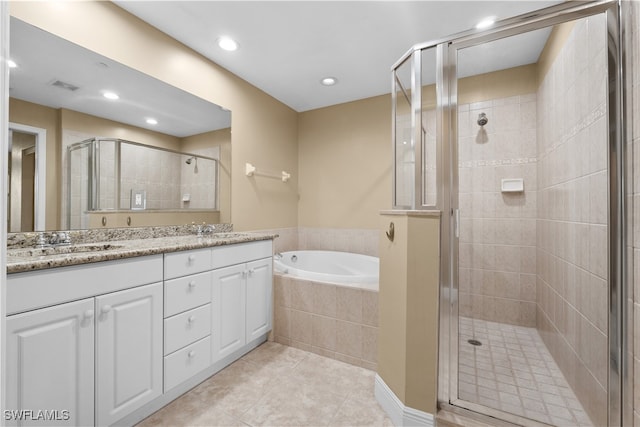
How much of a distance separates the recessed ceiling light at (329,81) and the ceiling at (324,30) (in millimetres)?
82

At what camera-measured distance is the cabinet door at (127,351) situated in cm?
120

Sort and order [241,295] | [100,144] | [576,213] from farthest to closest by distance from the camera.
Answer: [241,295]
[100,144]
[576,213]

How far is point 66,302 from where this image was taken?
1097 millimetres

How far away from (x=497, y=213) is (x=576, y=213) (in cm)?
30

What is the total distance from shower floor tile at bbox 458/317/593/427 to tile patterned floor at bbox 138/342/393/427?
497 mm

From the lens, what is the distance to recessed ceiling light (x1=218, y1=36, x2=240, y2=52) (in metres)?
2.01

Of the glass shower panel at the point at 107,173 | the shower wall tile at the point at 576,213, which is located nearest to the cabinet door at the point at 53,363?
the glass shower panel at the point at 107,173

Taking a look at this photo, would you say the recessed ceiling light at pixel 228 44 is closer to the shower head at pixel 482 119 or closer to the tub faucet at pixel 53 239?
the tub faucet at pixel 53 239

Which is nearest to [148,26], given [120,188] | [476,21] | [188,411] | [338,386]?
[120,188]

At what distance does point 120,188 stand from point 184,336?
1.08 m

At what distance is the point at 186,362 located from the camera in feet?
5.13

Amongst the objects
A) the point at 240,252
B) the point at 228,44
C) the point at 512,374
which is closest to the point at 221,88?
the point at 228,44

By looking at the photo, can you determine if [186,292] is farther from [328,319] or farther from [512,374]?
[512,374]

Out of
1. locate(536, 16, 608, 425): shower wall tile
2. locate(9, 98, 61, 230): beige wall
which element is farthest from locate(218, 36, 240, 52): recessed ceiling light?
locate(536, 16, 608, 425): shower wall tile
